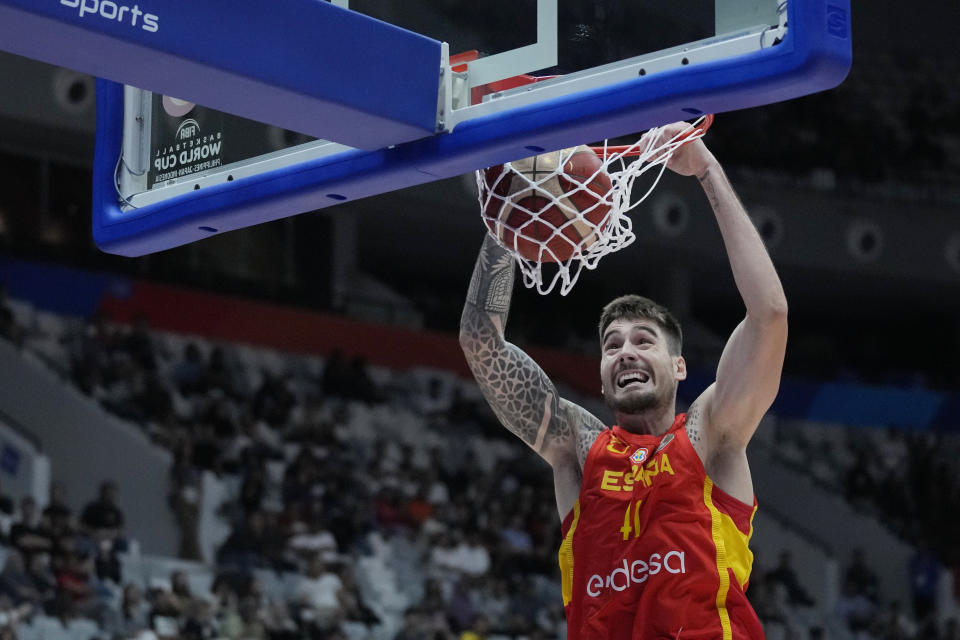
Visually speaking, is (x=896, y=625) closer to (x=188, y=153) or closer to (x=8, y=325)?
(x=8, y=325)

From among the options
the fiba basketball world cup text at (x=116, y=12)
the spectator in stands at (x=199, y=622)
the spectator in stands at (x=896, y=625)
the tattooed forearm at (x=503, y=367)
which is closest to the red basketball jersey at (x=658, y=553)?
the tattooed forearm at (x=503, y=367)

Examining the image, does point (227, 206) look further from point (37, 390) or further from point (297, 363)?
point (297, 363)

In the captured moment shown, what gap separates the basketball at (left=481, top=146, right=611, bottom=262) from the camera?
365 cm

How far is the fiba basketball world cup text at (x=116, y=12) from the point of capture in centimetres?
283

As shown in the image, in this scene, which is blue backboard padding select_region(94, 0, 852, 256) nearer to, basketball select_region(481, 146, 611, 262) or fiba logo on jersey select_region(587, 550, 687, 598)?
basketball select_region(481, 146, 611, 262)

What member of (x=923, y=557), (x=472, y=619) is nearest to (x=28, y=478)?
(x=472, y=619)

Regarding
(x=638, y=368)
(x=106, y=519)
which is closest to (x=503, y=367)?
(x=638, y=368)

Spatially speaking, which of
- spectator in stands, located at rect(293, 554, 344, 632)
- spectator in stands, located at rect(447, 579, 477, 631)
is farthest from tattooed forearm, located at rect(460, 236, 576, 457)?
spectator in stands, located at rect(447, 579, 477, 631)

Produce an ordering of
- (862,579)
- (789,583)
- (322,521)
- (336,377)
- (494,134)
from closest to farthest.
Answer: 1. (494,134)
2. (322,521)
3. (336,377)
4. (789,583)
5. (862,579)

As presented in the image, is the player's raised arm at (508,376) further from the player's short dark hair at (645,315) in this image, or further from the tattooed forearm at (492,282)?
the player's short dark hair at (645,315)

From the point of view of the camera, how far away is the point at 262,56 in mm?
3045

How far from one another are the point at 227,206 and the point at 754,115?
16127 mm

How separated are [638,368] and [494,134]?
3.33 feet

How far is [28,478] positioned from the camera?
11.3m
